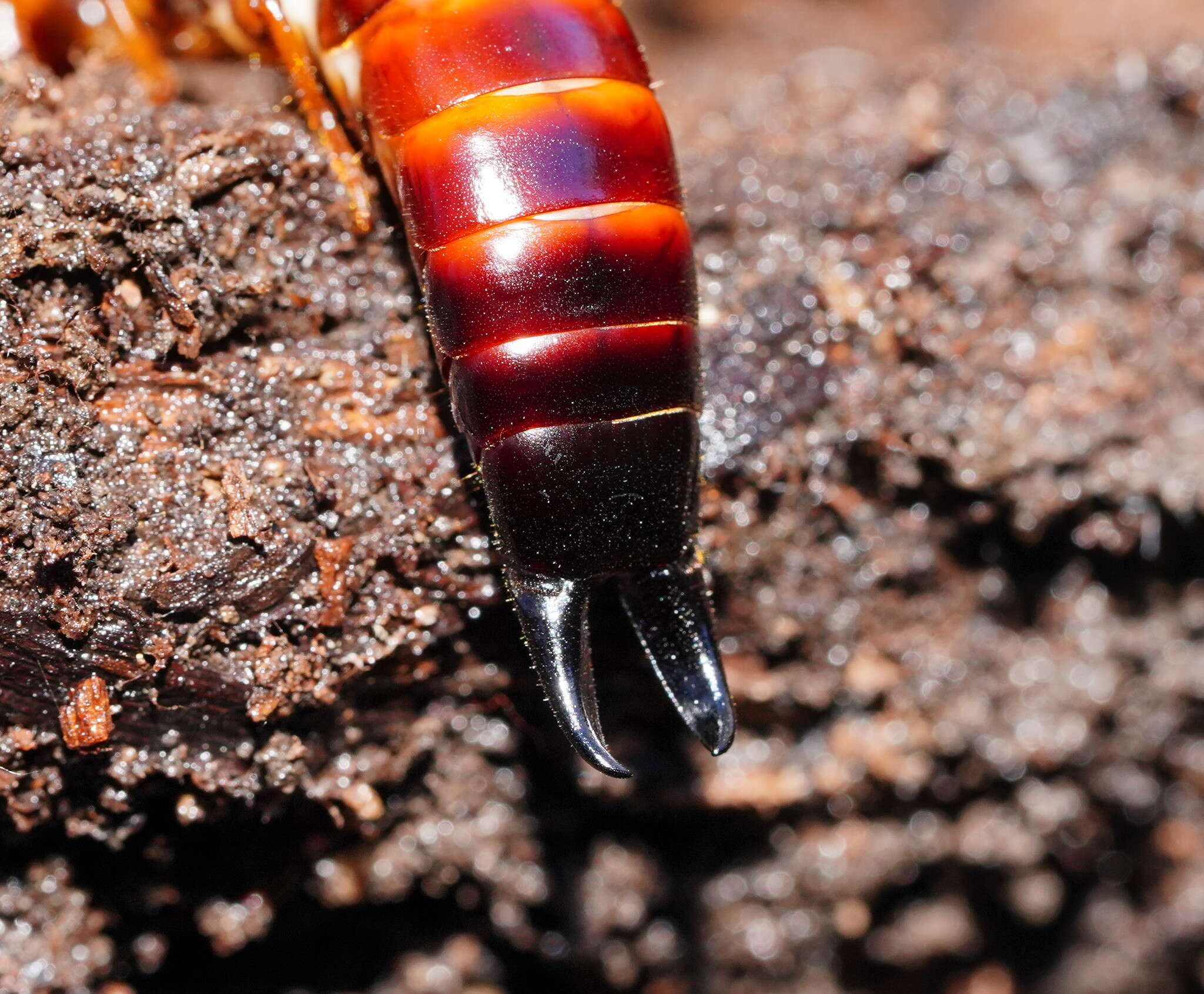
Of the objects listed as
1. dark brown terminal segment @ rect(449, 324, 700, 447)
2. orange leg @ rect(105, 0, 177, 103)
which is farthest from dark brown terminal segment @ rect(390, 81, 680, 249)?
orange leg @ rect(105, 0, 177, 103)

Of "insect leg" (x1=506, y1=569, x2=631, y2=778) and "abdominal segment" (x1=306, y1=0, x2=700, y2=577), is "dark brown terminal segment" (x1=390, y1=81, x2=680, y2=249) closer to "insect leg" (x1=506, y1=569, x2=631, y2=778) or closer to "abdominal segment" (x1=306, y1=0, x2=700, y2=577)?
"abdominal segment" (x1=306, y1=0, x2=700, y2=577)

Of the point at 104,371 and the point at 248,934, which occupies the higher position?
the point at 104,371

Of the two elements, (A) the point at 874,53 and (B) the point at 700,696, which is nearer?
(B) the point at 700,696

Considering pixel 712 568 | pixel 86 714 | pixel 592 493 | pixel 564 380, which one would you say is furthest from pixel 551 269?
pixel 86 714

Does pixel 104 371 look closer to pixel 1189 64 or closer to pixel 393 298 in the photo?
pixel 393 298

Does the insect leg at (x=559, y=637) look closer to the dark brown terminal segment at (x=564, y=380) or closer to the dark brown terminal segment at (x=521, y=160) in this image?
the dark brown terminal segment at (x=564, y=380)

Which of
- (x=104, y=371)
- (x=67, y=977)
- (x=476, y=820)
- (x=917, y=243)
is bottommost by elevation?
(x=476, y=820)

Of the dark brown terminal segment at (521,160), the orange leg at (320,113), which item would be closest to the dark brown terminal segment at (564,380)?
the dark brown terminal segment at (521,160)

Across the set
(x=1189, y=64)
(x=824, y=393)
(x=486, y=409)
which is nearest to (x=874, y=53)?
(x=1189, y=64)
